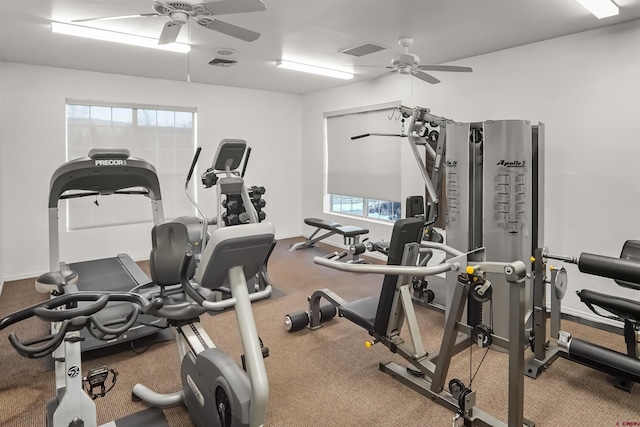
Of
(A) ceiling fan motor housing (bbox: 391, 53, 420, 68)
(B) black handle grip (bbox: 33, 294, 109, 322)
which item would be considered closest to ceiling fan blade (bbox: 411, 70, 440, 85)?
(A) ceiling fan motor housing (bbox: 391, 53, 420, 68)

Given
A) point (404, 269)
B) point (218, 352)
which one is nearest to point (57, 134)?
point (218, 352)

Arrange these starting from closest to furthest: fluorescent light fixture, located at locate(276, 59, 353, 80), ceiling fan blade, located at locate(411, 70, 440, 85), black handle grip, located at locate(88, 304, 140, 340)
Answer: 1. black handle grip, located at locate(88, 304, 140, 340)
2. ceiling fan blade, located at locate(411, 70, 440, 85)
3. fluorescent light fixture, located at locate(276, 59, 353, 80)

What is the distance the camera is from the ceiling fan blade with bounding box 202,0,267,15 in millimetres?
2154

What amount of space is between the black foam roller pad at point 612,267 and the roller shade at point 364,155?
3459 millimetres

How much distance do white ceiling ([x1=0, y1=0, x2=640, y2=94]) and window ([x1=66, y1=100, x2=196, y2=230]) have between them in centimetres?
63

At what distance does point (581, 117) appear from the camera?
350 centimetres

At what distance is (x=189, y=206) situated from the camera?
233 inches

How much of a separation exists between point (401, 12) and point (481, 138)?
1.15 meters

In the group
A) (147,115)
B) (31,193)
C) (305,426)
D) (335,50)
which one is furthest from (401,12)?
(31,193)

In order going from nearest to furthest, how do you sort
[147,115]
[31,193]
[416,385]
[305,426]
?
[305,426], [416,385], [31,193], [147,115]

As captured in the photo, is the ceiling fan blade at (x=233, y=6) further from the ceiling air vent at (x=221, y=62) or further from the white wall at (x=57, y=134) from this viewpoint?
the white wall at (x=57, y=134)

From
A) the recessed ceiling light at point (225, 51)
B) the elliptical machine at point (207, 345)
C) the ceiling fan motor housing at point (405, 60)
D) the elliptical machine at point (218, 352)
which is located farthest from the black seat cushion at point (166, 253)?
the ceiling fan motor housing at point (405, 60)

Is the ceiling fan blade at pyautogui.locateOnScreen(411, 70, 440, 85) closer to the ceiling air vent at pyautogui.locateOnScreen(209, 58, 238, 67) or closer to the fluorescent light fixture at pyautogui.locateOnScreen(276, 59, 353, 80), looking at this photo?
the fluorescent light fixture at pyautogui.locateOnScreen(276, 59, 353, 80)

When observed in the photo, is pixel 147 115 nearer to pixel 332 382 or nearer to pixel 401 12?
pixel 401 12
